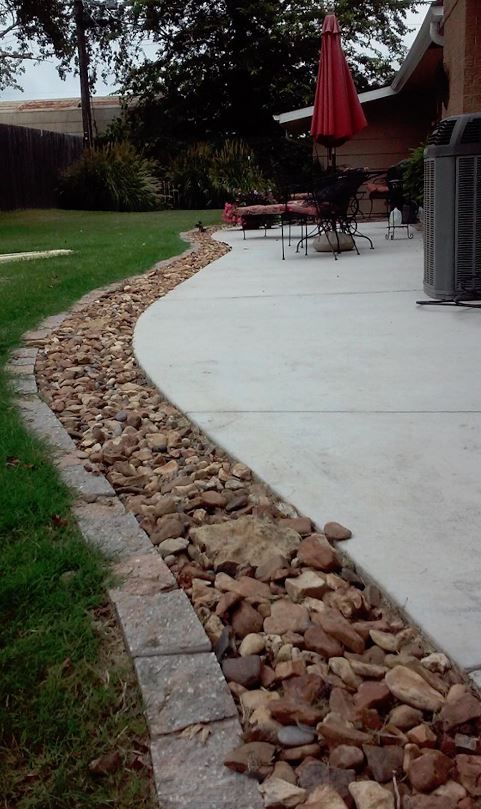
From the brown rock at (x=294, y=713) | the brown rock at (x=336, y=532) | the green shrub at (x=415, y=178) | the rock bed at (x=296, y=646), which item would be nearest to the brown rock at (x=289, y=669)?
the rock bed at (x=296, y=646)

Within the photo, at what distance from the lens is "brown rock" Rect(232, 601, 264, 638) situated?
198 cm

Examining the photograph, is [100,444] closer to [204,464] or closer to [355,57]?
[204,464]

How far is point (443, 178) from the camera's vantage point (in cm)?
557

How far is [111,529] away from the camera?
8.08ft

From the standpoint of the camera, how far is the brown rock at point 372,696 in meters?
1.69

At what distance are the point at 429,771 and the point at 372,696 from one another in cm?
24

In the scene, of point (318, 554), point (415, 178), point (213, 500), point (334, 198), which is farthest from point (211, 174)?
point (318, 554)

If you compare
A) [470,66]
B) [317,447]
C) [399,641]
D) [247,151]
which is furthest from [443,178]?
[247,151]

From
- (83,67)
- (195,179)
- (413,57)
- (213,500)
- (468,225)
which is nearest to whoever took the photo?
(213,500)

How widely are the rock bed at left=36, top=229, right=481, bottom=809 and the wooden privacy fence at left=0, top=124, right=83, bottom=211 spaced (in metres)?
17.9

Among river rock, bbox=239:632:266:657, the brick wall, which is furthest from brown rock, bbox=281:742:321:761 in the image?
the brick wall

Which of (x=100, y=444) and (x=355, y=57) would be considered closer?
(x=100, y=444)

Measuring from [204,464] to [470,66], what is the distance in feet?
23.3

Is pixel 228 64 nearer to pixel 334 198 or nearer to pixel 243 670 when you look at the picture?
pixel 334 198
